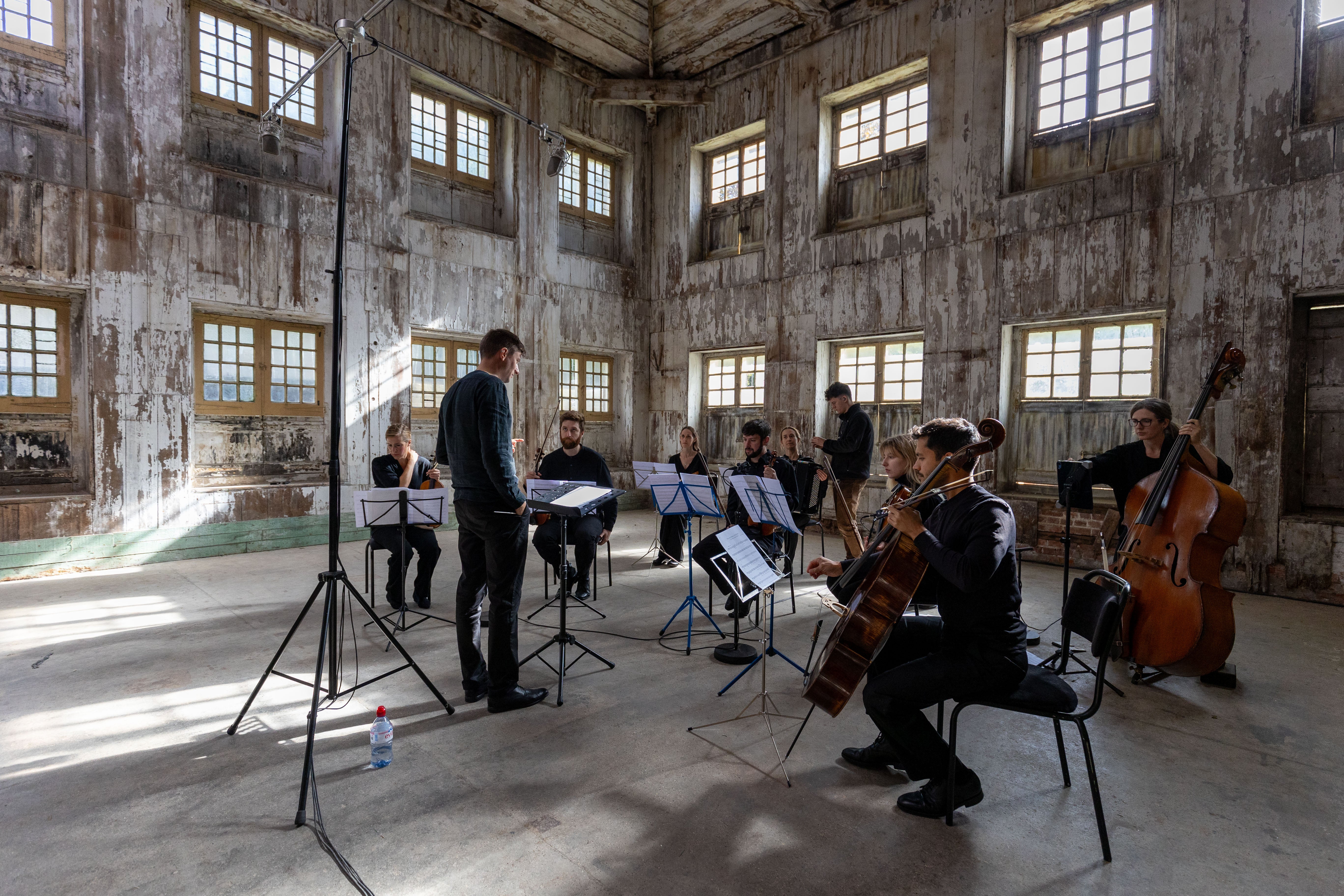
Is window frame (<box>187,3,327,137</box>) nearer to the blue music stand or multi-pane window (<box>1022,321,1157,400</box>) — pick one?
the blue music stand

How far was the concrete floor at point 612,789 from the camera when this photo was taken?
7.43 ft

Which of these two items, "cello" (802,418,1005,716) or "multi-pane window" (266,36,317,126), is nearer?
"cello" (802,418,1005,716)

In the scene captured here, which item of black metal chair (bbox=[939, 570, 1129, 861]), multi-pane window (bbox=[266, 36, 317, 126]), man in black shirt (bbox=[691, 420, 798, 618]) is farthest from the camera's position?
multi-pane window (bbox=[266, 36, 317, 126])

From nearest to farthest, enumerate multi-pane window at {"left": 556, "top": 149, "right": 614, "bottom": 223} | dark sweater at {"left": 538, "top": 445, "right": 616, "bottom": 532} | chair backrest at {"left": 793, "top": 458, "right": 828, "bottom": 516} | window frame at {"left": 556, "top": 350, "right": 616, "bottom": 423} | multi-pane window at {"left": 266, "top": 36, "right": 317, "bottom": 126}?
chair backrest at {"left": 793, "top": 458, "right": 828, "bottom": 516}
dark sweater at {"left": 538, "top": 445, "right": 616, "bottom": 532}
multi-pane window at {"left": 266, "top": 36, "right": 317, "bottom": 126}
multi-pane window at {"left": 556, "top": 149, "right": 614, "bottom": 223}
window frame at {"left": 556, "top": 350, "right": 616, "bottom": 423}

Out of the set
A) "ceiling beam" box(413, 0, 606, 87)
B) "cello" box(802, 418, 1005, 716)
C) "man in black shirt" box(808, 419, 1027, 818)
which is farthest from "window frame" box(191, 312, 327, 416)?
"man in black shirt" box(808, 419, 1027, 818)

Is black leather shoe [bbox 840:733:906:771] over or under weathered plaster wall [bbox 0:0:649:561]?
under

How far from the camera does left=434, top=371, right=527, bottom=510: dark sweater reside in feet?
11.1

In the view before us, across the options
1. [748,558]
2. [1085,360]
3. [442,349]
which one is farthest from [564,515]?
[442,349]

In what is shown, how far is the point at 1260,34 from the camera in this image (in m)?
6.11

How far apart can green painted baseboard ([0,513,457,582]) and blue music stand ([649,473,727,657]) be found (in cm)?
486

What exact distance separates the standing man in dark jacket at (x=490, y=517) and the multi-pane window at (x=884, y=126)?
707 centimetres

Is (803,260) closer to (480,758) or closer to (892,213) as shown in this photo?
(892,213)

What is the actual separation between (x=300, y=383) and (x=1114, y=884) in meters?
8.73

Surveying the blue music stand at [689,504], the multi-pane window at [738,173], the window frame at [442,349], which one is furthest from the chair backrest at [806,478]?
the multi-pane window at [738,173]
